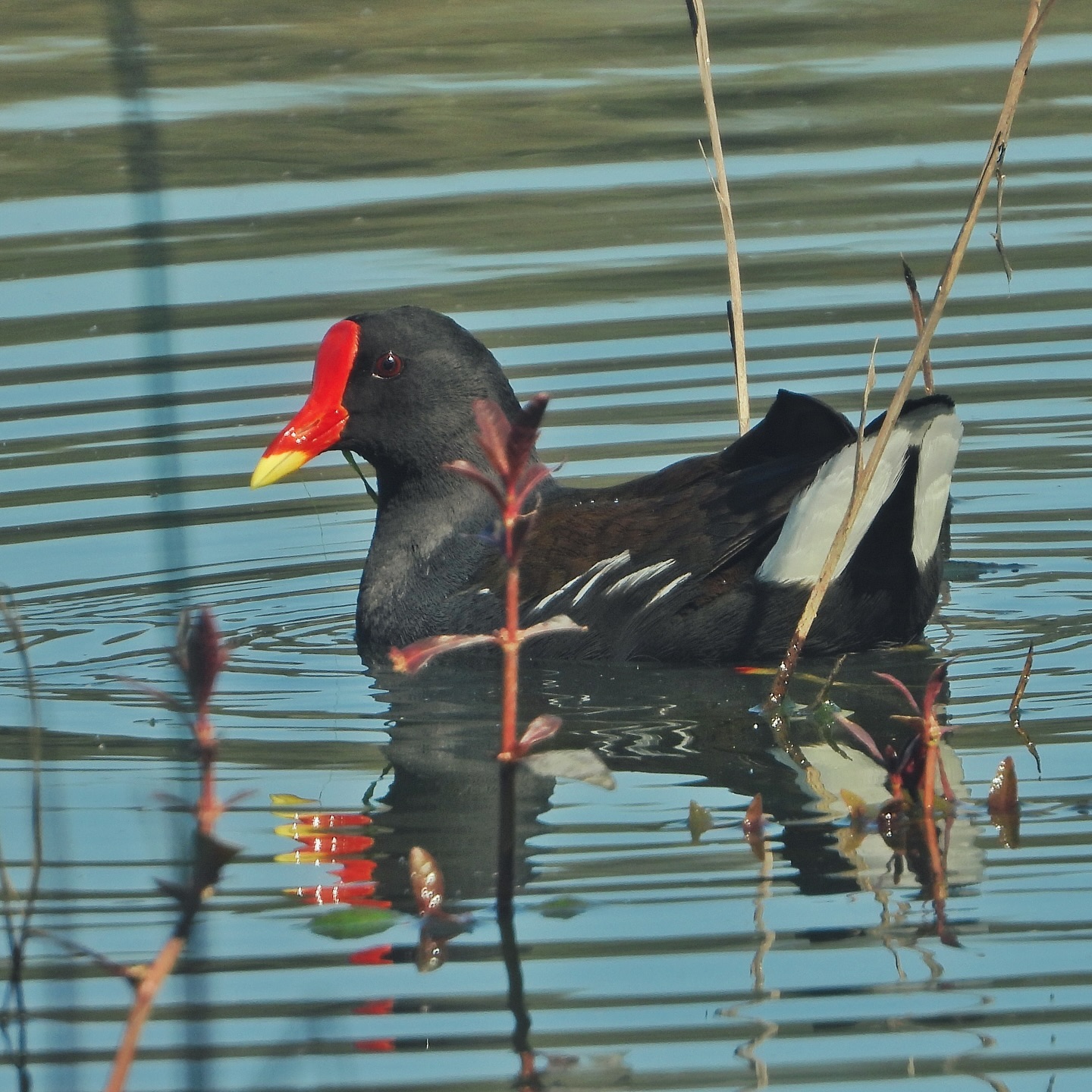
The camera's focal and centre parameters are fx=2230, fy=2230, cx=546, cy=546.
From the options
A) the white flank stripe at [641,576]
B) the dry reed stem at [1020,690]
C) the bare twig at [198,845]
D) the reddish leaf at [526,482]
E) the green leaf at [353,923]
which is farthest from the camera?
the white flank stripe at [641,576]

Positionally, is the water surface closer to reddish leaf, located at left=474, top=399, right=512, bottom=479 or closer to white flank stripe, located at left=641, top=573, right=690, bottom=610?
white flank stripe, located at left=641, top=573, right=690, bottom=610

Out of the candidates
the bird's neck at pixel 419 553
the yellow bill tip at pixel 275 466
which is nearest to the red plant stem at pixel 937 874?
the bird's neck at pixel 419 553

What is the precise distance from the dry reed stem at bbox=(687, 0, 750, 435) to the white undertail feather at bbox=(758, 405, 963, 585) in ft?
2.22

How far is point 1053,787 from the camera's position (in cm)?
406

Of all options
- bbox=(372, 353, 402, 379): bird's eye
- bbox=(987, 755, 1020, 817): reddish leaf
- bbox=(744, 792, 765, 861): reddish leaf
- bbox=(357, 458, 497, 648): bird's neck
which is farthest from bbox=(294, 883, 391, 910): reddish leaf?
bbox=(372, 353, 402, 379): bird's eye

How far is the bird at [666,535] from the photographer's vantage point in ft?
16.1

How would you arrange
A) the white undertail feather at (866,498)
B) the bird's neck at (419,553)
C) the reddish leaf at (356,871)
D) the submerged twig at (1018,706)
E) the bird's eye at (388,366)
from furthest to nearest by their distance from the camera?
1. the bird's eye at (388,366)
2. the bird's neck at (419,553)
3. the white undertail feather at (866,498)
4. the submerged twig at (1018,706)
5. the reddish leaf at (356,871)

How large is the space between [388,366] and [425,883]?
235 centimetres

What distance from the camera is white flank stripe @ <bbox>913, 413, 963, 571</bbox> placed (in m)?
4.85

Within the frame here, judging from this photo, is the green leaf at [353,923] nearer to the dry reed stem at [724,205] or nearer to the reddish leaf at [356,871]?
the reddish leaf at [356,871]

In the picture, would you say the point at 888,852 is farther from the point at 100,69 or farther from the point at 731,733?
the point at 100,69

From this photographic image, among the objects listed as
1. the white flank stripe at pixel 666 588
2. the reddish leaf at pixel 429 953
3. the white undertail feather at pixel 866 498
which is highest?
the white undertail feather at pixel 866 498

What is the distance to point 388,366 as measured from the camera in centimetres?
565

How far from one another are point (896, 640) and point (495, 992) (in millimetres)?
2224
